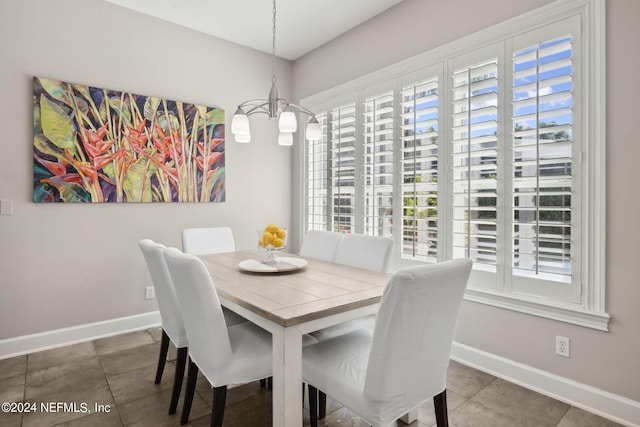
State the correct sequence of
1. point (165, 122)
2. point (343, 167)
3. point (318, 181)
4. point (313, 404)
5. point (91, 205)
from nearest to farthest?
point (313, 404) < point (91, 205) < point (165, 122) < point (343, 167) < point (318, 181)

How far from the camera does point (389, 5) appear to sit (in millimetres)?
3037

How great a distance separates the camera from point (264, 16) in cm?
Answer: 323

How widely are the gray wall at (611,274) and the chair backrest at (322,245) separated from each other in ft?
→ 3.41

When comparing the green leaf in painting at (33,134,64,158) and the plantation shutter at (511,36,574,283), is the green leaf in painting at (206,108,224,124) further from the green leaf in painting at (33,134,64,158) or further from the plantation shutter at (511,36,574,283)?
the plantation shutter at (511,36,574,283)

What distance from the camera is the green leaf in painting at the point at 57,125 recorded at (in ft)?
8.97

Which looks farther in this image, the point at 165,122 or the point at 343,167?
the point at 343,167

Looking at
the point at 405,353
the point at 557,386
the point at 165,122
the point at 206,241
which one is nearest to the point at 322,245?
the point at 206,241

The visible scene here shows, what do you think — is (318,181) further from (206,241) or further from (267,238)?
(267,238)

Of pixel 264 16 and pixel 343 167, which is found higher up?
pixel 264 16

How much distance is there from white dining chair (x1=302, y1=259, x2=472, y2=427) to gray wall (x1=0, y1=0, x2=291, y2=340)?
241 centimetres

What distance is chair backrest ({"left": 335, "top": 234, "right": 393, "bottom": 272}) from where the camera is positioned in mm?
2350

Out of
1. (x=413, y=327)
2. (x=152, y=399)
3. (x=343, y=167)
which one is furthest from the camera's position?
(x=343, y=167)

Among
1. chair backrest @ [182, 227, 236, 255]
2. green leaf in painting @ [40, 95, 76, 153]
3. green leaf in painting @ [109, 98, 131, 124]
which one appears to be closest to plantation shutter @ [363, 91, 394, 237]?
chair backrest @ [182, 227, 236, 255]

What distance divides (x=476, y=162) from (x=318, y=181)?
1851mm
